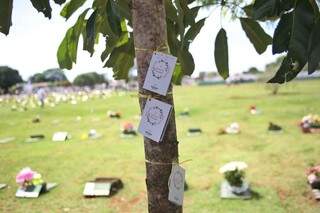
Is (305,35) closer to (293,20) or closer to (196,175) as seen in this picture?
(293,20)

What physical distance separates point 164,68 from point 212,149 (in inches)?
411

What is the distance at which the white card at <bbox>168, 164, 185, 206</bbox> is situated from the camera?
1997 mm

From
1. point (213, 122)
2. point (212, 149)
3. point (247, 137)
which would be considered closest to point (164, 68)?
point (212, 149)

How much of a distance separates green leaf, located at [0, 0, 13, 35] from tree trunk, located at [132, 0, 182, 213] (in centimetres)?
54

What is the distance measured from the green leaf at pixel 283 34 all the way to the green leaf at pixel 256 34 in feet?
2.23

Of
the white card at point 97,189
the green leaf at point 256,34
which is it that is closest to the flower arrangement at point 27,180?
the white card at point 97,189

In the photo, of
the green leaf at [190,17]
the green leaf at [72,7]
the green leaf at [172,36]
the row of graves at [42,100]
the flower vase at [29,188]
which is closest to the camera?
the green leaf at [190,17]

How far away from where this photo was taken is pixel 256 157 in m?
11.0

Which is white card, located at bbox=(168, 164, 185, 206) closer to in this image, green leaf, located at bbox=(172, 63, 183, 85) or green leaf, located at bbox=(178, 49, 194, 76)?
green leaf, located at bbox=(178, 49, 194, 76)

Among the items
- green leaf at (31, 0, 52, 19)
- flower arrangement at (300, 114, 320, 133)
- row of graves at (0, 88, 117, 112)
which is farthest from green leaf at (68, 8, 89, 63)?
row of graves at (0, 88, 117, 112)

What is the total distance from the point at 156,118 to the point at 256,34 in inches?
30.0

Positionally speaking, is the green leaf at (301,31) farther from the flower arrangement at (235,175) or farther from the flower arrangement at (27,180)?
the flower arrangement at (27,180)

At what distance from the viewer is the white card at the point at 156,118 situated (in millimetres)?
1957

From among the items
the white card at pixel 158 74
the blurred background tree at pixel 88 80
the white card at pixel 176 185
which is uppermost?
the white card at pixel 158 74
